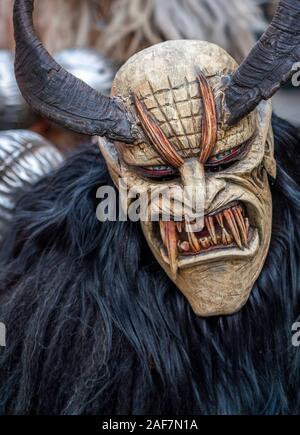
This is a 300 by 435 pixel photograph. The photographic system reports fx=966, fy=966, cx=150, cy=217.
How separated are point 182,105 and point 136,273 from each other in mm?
328

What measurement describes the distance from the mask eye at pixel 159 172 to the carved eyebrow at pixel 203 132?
2 cm

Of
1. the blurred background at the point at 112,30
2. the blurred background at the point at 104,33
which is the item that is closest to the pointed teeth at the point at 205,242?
the blurred background at the point at 104,33

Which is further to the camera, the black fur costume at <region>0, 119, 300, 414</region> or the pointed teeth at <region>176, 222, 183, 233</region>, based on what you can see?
the black fur costume at <region>0, 119, 300, 414</region>

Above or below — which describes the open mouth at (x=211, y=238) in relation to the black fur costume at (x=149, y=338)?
above

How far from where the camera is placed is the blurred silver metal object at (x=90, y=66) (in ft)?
8.77

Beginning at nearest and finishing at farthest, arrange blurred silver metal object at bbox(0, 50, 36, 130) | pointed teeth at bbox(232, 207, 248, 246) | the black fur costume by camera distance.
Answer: pointed teeth at bbox(232, 207, 248, 246) < the black fur costume < blurred silver metal object at bbox(0, 50, 36, 130)

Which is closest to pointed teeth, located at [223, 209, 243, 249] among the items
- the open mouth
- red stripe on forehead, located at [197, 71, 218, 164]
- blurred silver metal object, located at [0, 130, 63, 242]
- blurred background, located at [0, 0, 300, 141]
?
the open mouth

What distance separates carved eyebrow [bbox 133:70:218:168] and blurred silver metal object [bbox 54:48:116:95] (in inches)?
45.0

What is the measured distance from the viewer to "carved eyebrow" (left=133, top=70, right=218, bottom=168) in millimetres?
1511

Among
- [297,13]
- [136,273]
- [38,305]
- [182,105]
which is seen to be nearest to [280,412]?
[136,273]

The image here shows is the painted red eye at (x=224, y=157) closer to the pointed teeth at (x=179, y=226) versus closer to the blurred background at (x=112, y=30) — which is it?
the pointed teeth at (x=179, y=226)

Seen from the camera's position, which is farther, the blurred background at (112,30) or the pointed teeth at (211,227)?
the blurred background at (112,30)

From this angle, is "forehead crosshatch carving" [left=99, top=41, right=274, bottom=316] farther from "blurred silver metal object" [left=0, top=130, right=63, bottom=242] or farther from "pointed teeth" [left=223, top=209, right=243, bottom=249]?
"blurred silver metal object" [left=0, top=130, right=63, bottom=242]

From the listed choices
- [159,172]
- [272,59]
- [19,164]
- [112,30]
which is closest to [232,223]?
[159,172]
